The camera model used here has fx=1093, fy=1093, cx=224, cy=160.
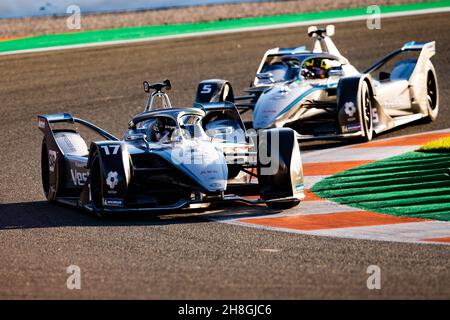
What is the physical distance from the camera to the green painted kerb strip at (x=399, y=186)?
11008mm

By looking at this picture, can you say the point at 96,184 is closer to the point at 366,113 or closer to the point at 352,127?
the point at 352,127

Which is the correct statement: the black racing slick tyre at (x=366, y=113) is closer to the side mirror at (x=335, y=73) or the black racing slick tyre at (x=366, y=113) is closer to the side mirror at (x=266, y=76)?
the side mirror at (x=335, y=73)

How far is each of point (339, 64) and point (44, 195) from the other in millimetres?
6130

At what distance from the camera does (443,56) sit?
79.8ft

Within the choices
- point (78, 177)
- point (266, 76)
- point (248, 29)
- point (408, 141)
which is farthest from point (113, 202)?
point (248, 29)

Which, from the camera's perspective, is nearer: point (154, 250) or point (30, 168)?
point (154, 250)

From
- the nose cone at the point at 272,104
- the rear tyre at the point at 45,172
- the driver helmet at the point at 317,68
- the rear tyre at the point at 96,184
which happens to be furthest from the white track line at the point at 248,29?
the rear tyre at the point at 96,184

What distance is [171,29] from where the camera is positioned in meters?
30.1

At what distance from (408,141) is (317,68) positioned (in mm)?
2139

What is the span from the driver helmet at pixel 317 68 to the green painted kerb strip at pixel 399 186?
11.0 ft

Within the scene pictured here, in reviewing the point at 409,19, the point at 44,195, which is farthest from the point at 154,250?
the point at 409,19

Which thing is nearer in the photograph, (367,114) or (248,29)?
(367,114)
